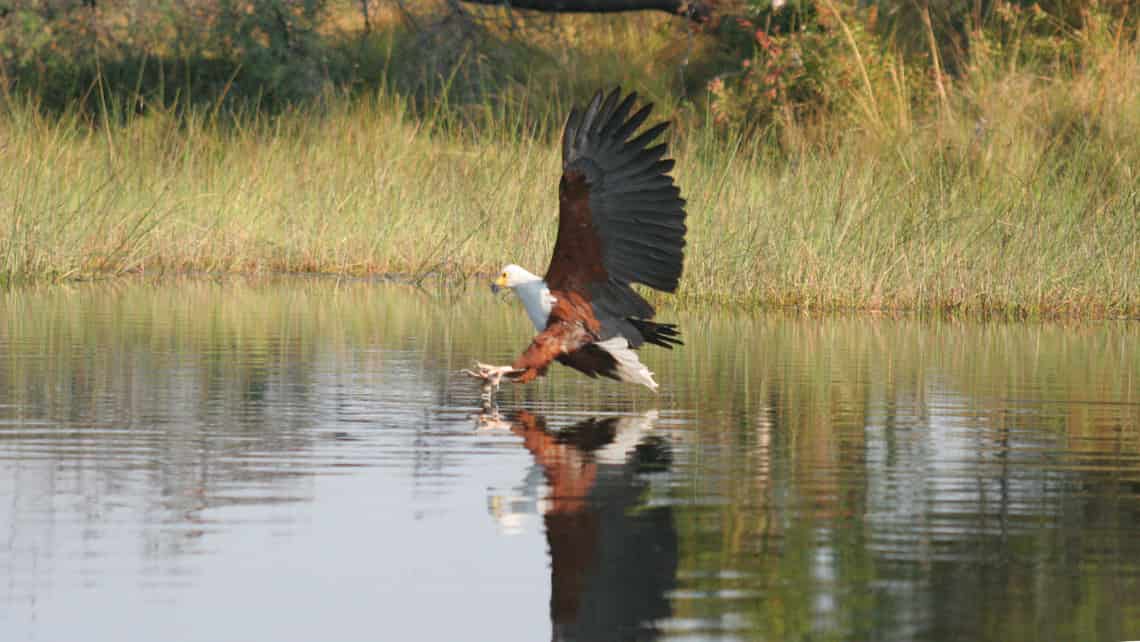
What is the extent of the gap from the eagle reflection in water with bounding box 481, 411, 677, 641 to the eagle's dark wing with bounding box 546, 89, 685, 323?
39.5 inches

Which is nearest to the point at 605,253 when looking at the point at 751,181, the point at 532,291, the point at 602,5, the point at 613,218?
the point at 613,218

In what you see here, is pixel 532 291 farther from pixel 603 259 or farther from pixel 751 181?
pixel 751 181

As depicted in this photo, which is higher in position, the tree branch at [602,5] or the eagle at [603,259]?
the tree branch at [602,5]

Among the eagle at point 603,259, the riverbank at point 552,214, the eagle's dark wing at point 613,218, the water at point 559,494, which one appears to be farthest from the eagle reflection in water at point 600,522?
the riverbank at point 552,214

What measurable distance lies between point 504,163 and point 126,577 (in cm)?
1393

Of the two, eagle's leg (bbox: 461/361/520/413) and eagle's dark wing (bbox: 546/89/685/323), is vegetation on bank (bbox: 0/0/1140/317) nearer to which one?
eagle's dark wing (bbox: 546/89/685/323)

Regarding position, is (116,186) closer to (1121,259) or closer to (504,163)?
(504,163)

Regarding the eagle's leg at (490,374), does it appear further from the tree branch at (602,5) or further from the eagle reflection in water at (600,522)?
the tree branch at (602,5)

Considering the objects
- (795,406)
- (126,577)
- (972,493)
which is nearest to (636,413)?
(795,406)

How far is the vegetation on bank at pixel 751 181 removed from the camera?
15.2 m

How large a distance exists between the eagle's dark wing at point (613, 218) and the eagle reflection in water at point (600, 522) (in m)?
1.00

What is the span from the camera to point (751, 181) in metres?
16.6

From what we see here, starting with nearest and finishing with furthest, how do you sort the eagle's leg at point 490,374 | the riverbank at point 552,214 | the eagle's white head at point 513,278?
the eagle's leg at point 490,374 → the eagle's white head at point 513,278 → the riverbank at point 552,214

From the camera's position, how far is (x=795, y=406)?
376 inches
